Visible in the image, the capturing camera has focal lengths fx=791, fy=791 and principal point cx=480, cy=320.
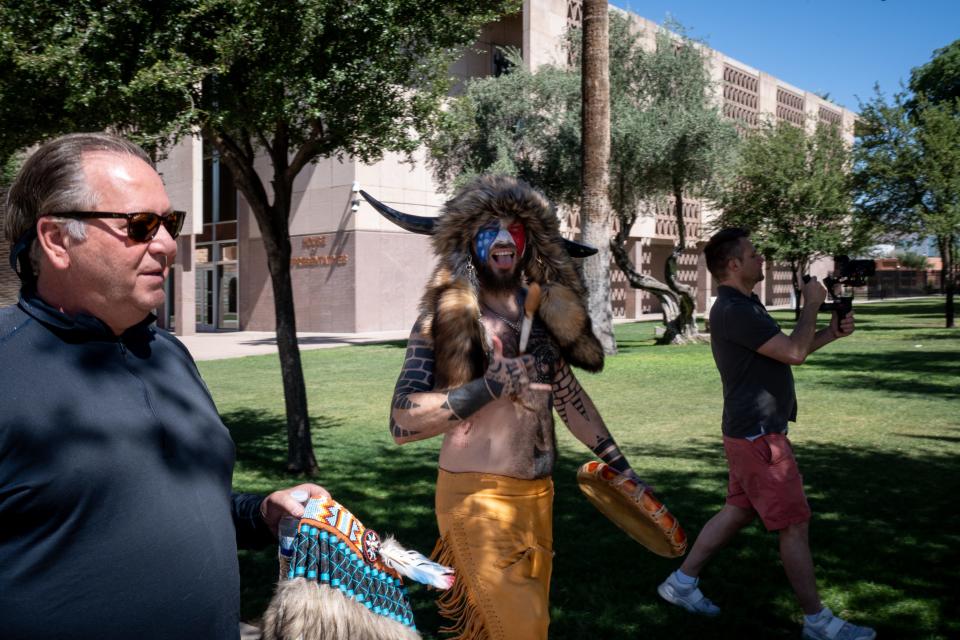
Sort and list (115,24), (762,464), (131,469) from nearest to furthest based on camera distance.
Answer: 1. (131,469)
2. (762,464)
3. (115,24)

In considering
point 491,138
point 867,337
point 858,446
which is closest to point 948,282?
point 867,337

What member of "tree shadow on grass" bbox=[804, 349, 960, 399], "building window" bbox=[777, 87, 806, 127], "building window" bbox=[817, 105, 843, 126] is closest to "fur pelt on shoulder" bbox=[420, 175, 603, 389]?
"tree shadow on grass" bbox=[804, 349, 960, 399]

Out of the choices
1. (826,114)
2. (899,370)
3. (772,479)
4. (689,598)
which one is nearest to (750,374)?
(772,479)

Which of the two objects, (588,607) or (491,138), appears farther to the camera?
(491,138)

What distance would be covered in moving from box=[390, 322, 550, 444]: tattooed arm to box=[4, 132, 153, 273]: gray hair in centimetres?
137

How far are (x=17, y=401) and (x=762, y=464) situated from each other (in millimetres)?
3382

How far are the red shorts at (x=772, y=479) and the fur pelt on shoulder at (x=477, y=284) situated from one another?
4.18 feet

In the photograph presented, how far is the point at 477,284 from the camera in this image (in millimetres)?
2986

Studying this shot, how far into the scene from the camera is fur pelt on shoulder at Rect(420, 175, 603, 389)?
2803mm

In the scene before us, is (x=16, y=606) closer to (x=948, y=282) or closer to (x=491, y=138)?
(x=491, y=138)

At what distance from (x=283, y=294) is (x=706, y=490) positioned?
4371 millimetres

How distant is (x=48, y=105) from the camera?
702 cm

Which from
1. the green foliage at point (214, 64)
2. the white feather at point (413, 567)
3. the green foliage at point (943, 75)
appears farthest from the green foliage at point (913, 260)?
the white feather at point (413, 567)

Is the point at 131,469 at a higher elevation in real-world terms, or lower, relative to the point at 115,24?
lower
